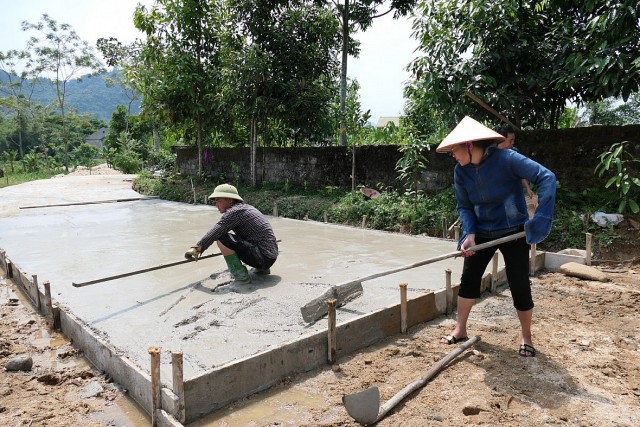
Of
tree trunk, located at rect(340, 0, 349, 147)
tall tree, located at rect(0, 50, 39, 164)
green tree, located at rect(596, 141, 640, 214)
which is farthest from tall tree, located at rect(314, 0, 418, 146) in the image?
tall tree, located at rect(0, 50, 39, 164)

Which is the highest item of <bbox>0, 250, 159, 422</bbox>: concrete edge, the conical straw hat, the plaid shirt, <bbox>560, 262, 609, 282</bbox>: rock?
the conical straw hat

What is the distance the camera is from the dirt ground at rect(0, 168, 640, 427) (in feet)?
7.79

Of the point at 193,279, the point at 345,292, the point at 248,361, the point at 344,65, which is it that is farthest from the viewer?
the point at 344,65

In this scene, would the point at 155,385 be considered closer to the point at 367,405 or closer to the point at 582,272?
the point at 367,405

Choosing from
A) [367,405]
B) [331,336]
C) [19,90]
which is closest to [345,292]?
[331,336]

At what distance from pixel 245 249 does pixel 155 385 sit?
2112 mm

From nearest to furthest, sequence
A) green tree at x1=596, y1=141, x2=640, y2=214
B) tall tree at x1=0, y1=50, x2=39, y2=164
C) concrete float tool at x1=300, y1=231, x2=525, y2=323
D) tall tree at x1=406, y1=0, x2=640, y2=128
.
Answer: concrete float tool at x1=300, y1=231, x2=525, y2=323 < green tree at x1=596, y1=141, x2=640, y2=214 < tall tree at x1=406, y1=0, x2=640, y2=128 < tall tree at x1=0, y1=50, x2=39, y2=164

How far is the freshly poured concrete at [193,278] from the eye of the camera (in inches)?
128

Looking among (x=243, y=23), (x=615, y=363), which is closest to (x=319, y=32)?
(x=243, y=23)

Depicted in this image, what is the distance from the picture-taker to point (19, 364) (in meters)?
3.09

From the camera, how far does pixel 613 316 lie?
3729mm

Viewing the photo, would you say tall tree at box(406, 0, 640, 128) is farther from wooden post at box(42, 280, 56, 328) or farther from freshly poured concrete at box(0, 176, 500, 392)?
wooden post at box(42, 280, 56, 328)

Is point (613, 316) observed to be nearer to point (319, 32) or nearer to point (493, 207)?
point (493, 207)

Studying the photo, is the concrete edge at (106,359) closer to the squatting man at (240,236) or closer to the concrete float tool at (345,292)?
the squatting man at (240,236)
